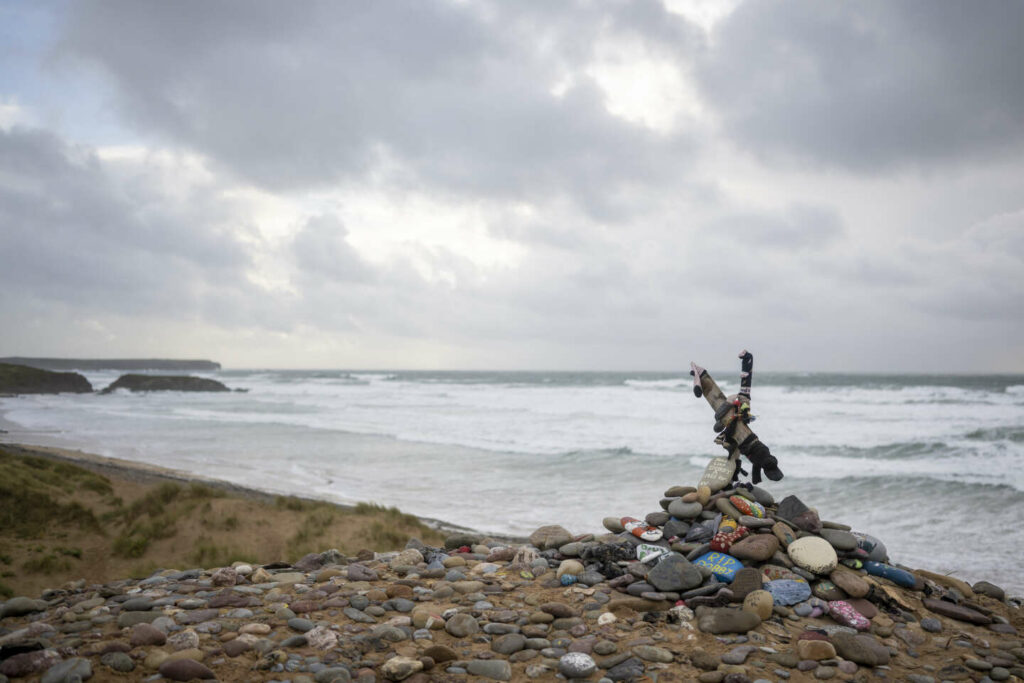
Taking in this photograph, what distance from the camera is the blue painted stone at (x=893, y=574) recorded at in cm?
600

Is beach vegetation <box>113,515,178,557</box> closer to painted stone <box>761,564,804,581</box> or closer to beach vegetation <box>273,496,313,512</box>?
beach vegetation <box>273,496,313,512</box>

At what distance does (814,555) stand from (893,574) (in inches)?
41.8

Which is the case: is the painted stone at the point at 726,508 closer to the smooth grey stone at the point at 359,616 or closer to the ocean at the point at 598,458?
the smooth grey stone at the point at 359,616

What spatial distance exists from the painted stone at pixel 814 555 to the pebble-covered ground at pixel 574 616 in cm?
1

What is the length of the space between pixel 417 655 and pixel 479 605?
1.15 meters

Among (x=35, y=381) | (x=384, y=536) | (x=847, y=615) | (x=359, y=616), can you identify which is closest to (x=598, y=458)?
(x=384, y=536)

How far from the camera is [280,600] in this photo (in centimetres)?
585

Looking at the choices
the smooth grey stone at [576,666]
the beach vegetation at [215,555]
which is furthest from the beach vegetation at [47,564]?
the smooth grey stone at [576,666]

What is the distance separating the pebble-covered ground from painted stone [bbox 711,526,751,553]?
18 mm

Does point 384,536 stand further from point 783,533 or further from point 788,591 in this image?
Result: point 788,591

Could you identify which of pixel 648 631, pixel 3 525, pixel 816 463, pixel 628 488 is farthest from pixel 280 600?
pixel 816 463

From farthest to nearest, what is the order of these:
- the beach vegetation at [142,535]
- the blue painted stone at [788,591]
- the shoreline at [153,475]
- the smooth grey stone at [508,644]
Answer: the shoreline at [153,475] → the beach vegetation at [142,535] → the blue painted stone at [788,591] → the smooth grey stone at [508,644]

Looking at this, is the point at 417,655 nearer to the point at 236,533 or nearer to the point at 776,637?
the point at 776,637

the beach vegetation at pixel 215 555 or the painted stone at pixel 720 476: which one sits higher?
the painted stone at pixel 720 476
